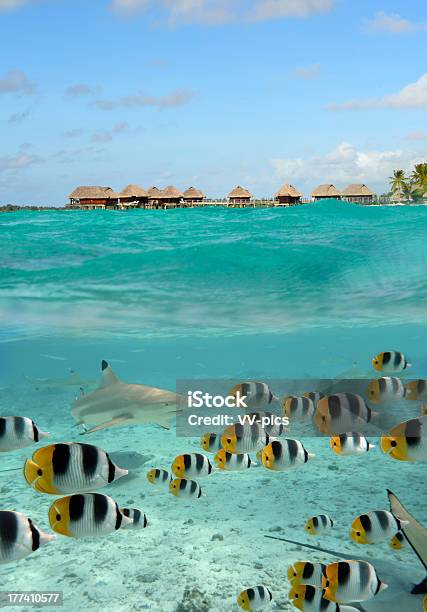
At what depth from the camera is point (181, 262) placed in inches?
813

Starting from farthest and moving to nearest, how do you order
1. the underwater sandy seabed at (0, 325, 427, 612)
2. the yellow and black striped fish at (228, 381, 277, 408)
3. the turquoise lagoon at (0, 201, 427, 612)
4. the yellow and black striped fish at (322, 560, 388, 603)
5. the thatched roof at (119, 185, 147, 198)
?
the thatched roof at (119, 185, 147, 198)
the turquoise lagoon at (0, 201, 427, 612)
the underwater sandy seabed at (0, 325, 427, 612)
the yellow and black striped fish at (228, 381, 277, 408)
the yellow and black striped fish at (322, 560, 388, 603)

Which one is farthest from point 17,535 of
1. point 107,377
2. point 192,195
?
point 192,195

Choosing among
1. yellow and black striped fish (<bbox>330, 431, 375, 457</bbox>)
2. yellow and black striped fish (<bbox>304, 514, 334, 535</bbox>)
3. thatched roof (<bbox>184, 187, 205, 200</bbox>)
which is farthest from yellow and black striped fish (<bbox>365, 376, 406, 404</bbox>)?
thatched roof (<bbox>184, 187, 205, 200</bbox>)

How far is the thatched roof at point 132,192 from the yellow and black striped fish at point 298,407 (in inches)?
2597

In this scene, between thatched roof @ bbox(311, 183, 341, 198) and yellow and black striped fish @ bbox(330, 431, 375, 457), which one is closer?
yellow and black striped fish @ bbox(330, 431, 375, 457)

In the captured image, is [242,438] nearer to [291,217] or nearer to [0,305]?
[291,217]

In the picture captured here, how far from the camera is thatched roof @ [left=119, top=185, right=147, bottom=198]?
6844 cm

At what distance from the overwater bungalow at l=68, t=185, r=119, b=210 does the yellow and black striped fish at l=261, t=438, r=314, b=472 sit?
67.1 meters

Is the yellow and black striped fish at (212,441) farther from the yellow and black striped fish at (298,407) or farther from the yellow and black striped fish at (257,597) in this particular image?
the yellow and black striped fish at (257,597)

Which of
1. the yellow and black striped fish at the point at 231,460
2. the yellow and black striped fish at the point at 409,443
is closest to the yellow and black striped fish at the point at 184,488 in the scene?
the yellow and black striped fish at the point at 231,460

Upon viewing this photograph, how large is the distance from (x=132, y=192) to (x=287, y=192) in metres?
19.5

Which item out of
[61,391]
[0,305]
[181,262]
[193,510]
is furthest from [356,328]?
[193,510]

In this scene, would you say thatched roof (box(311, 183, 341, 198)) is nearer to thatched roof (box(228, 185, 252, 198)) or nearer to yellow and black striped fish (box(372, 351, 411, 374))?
thatched roof (box(228, 185, 252, 198))

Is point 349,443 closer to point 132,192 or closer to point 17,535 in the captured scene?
point 17,535
